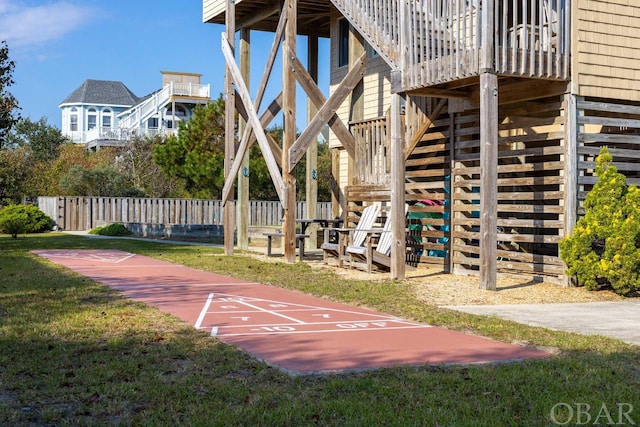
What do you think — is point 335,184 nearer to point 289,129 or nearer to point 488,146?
point 289,129

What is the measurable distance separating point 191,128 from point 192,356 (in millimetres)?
33949

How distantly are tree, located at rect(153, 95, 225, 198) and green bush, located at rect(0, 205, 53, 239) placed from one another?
6.64 m

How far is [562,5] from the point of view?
14.4 m

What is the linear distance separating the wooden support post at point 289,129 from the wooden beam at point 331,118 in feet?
0.74

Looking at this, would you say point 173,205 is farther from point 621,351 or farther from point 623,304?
point 621,351

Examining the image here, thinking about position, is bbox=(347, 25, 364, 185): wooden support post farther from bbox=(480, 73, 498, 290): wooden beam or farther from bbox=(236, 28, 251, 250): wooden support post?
bbox=(480, 73, 498, 290): wooden beam

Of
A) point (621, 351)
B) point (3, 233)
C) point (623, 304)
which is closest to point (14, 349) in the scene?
point (621, 351)

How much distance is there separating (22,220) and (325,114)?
58.8ft

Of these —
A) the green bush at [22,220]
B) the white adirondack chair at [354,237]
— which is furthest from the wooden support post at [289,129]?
the green bush at [22,220]

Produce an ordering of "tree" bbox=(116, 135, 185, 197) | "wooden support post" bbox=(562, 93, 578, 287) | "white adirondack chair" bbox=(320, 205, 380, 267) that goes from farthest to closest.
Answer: "tree" bbox=(116, 135, 185, 197)
"white adirondack chair" bbox=(320, 205, 380, 267)
"wooden support post" bbox=(562, 93, 578, 287)

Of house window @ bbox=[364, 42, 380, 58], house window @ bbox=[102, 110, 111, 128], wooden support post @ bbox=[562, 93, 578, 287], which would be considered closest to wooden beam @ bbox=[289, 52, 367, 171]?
house window @ bbox=[364, 42, 380, 58]

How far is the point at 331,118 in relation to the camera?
1984cm

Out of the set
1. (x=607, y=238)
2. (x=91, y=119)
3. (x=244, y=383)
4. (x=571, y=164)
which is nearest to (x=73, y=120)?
(x=91, y=119)

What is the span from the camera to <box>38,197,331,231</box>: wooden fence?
3909 cm
